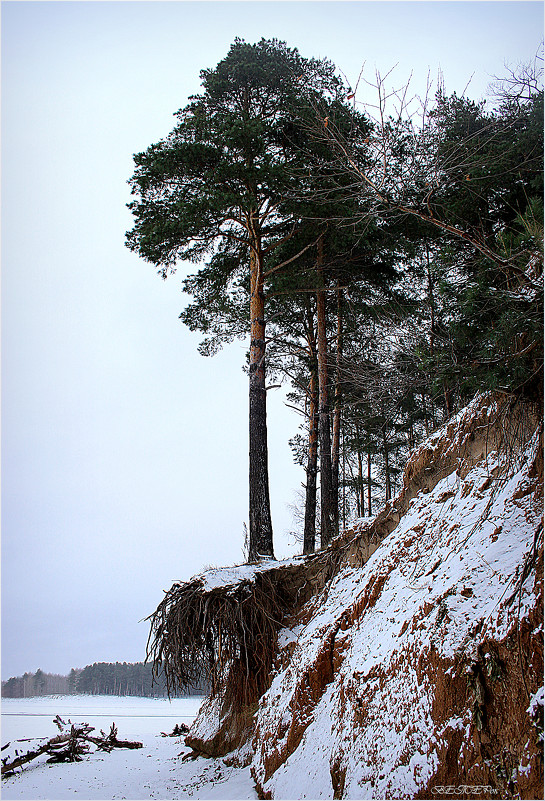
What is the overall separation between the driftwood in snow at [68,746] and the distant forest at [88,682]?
17.0 meters

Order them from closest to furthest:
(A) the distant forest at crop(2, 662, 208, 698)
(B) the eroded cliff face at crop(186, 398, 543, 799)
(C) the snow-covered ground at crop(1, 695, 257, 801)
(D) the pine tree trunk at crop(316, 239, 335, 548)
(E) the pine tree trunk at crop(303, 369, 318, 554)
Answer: (B) the eroded cliff face at crop(186, 398, 543, 799), (C) the snow-covered ground at crop(1, 695, 257, 801), (D) the pine tree trunk at crop(316, 239, 335, 548), (E) the pine tree trunk at crop(303, 369, 318, 554), (A) the distant forest at crop(2, 662, 208, 698)

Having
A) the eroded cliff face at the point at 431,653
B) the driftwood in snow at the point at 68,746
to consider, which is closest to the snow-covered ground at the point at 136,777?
the driftwood in snow at the point at 68,746

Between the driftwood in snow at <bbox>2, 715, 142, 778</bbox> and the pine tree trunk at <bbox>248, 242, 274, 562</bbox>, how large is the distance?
4.87 m

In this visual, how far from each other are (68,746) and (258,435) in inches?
260

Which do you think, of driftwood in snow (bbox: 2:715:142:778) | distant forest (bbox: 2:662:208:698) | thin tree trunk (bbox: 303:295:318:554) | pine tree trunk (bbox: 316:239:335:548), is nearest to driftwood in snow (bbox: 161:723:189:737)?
driftwood in snow (bbox: 2:715:142:778)

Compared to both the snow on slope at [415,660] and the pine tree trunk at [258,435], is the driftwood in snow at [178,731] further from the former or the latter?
the snow on slope at [415,660]

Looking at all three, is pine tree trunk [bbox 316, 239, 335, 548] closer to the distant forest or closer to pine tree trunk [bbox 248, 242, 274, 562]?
pine tree trunk [bbox 248, 242, 274, 562]

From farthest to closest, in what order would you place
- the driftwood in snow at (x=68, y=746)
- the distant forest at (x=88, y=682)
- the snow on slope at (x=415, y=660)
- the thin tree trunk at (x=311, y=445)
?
the distant forest at (x=88, y=682) < the thin tree trunk at (x=311, y=445) < the driftwood in snow at (x=68, y=746) < the snow on slope at (x=415, y=660)

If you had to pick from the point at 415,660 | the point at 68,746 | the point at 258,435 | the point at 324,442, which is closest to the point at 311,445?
the point at 324,442

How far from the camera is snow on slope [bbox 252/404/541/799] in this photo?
392cm

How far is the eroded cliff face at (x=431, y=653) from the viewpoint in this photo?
12.1 feet

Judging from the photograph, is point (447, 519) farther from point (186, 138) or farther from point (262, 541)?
point (186, 138)

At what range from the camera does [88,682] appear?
29844 mm

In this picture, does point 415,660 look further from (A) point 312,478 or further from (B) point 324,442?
(A) point 312,478
